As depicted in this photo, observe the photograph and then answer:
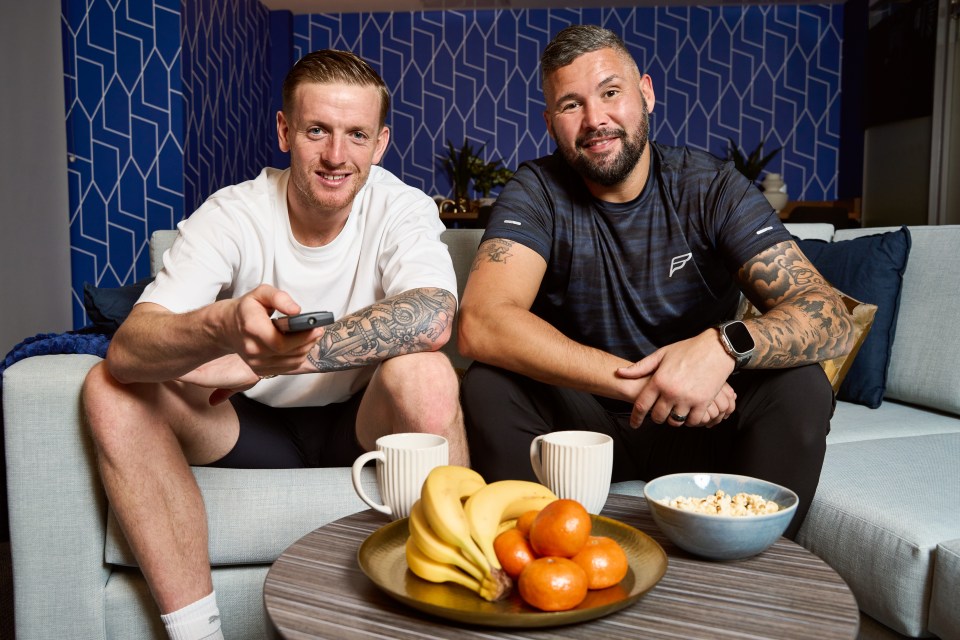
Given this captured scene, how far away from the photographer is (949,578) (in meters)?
1.14

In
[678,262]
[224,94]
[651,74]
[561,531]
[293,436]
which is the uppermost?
[651,74]

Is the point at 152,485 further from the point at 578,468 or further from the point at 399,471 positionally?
the point at 578,468

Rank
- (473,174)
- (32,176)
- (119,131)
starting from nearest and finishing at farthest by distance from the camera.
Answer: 1. (32,176)
2. (119,131)
3. (473,174)

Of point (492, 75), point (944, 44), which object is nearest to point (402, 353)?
point (944, 44)

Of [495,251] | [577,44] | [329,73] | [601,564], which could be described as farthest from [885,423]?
[329,73]

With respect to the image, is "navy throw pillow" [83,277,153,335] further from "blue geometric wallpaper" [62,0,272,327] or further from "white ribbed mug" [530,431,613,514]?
"blue geometric wallpaper" [62,0,272,327]

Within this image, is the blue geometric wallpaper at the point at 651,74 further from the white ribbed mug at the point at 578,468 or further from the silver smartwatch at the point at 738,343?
the white ribbed mug at the point at 578,468

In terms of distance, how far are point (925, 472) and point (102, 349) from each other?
162cm

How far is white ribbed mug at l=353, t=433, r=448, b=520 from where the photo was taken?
0.93 meters

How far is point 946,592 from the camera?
1147 mm

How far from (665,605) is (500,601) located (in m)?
0.16

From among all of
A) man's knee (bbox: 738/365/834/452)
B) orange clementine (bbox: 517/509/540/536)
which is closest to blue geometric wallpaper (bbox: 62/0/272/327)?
man's knee (bbox: 738/365/834/452)

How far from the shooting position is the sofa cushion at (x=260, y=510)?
1393 millimetres

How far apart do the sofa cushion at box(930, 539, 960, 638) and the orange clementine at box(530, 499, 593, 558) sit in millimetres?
691
